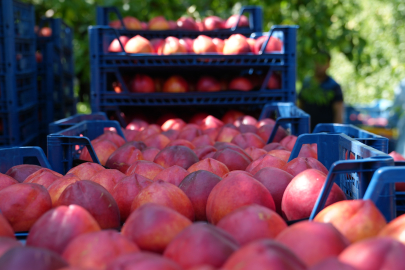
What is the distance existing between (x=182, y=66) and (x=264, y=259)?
2.31 m

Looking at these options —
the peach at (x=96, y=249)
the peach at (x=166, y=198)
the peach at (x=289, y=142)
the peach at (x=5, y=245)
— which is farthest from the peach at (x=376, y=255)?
the peach at (x=289, y=142)

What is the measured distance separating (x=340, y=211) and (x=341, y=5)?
5.11 meters

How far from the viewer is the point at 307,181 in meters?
1.16

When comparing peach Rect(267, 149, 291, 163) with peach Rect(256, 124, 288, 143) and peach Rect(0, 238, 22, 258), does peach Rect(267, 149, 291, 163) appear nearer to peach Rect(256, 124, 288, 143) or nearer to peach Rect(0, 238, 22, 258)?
peach Rect(256, 124, 288, 143)

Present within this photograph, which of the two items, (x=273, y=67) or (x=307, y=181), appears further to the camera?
(x=273, y=67)

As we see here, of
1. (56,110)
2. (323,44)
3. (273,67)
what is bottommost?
(56,110)

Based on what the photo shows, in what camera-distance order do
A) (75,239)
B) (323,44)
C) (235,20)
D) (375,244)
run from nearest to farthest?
(375,244) < (75,239) < (235,20) < (323,44)

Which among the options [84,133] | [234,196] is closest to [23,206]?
[234,196]

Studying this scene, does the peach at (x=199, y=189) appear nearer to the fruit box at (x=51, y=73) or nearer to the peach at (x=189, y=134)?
the peach at (x=189, y=134)

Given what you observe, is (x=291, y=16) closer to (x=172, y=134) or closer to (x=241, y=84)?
(x=241, y=84)

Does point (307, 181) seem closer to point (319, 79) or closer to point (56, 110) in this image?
point (56, 110)

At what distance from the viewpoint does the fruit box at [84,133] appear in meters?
1.63

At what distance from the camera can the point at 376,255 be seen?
675mm

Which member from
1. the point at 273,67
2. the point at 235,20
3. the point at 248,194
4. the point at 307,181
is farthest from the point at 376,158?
the point at 235,20
